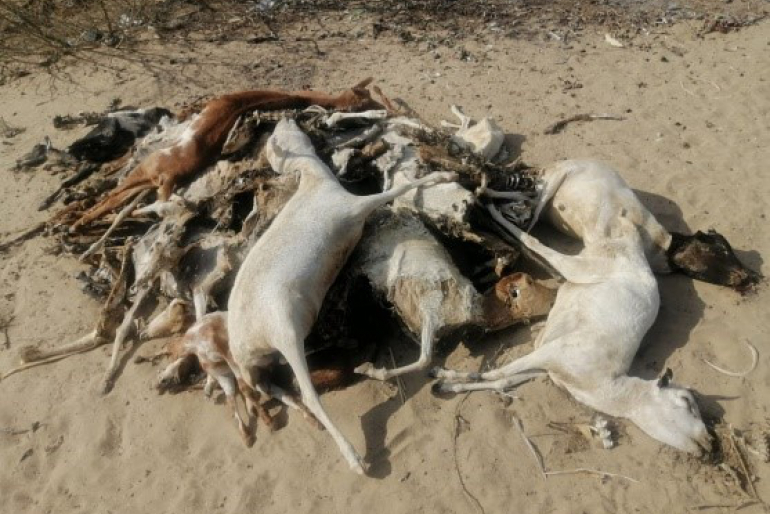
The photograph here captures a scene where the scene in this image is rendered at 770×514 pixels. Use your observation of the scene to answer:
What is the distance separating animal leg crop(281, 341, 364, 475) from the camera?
2910 mm

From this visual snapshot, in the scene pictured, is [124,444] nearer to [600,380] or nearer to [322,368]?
[322,368]

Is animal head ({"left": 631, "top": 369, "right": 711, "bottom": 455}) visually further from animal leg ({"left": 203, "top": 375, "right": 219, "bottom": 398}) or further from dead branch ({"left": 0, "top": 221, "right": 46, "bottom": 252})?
dead branch ({"left": 0, "top": 221, "right": 46, "bottom": 252})

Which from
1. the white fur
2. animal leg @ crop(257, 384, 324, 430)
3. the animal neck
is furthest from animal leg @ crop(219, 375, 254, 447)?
the white fur

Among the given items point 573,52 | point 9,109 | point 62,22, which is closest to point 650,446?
point 573,52

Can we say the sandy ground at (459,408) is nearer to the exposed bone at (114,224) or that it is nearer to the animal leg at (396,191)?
the exposed bone at (114,224)

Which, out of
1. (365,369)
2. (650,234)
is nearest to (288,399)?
(365,369)

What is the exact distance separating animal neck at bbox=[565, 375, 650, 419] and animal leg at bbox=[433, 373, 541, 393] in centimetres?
37

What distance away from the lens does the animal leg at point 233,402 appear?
3.28 m

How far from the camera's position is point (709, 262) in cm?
364

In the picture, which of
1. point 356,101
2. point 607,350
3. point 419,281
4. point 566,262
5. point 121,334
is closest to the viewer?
point 607,350

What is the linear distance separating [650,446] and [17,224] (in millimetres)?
4843

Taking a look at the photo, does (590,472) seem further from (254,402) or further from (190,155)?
(190,155)

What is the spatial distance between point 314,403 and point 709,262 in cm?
250

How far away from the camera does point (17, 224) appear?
490 centimetres
